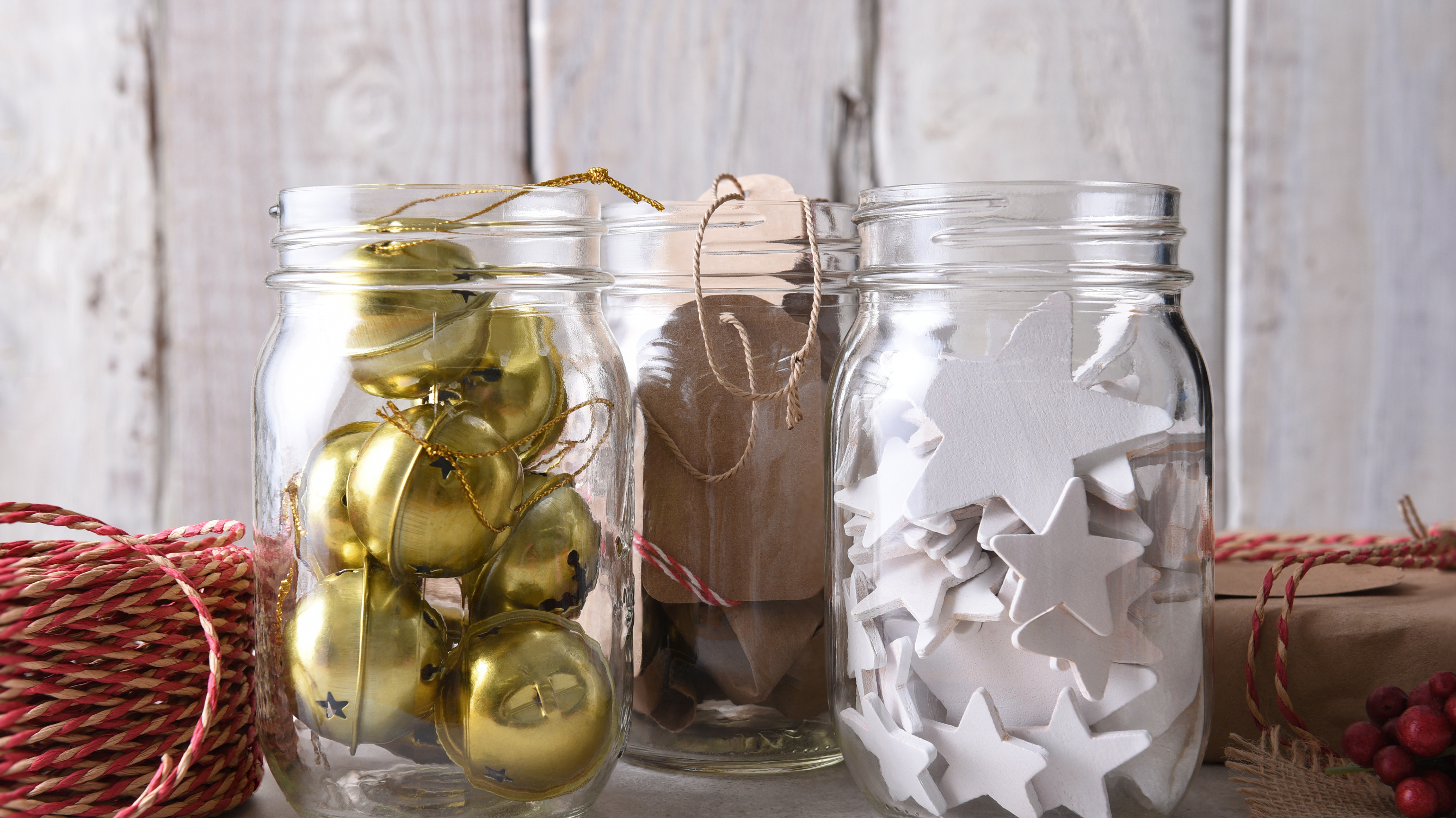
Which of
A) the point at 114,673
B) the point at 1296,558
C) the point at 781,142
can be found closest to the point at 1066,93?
the point at 781,142

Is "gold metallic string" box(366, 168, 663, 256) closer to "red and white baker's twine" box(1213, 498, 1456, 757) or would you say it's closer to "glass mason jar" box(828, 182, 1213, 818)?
"glass mason jar" box(828, 182, 1213, 818)

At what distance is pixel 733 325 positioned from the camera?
60 cm

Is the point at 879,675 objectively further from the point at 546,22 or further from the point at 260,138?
the point at 260,138

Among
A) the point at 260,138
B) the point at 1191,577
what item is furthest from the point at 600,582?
the point at 260,138

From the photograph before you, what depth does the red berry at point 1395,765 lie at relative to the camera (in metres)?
0.48

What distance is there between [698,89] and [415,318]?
0.67m

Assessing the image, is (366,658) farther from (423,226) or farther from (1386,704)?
(1386,704)

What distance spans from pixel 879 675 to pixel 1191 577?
154 mm

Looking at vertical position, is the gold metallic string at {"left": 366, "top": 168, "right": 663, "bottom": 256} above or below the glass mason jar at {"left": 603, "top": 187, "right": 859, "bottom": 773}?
above

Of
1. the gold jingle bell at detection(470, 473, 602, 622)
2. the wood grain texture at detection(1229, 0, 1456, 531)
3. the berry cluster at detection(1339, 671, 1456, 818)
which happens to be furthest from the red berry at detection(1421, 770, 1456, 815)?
the wood grain texture at detection(1229, 0, 1456, 531)

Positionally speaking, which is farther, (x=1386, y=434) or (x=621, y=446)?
(x=1386, y=434)

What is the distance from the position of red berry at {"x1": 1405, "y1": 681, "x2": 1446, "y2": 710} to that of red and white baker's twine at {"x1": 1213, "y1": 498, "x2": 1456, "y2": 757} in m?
0.07

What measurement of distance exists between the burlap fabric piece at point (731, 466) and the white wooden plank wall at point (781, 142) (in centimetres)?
51

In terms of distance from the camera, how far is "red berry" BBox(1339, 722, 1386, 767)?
497 millimetres
